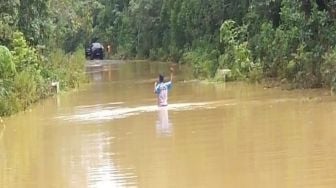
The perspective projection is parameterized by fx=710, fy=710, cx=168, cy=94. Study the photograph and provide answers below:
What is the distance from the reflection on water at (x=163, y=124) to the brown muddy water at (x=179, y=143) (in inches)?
0.9

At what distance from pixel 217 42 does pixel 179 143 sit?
986 inches

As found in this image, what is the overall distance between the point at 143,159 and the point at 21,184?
6.96ft

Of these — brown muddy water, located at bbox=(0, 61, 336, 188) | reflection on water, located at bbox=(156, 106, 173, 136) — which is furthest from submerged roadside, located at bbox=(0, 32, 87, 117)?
reflection on water, located at bbox=(156, 106, 173, 136)

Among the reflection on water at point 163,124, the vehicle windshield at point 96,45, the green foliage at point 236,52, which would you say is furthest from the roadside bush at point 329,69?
the vehicle windshield at point 96,45

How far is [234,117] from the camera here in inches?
636

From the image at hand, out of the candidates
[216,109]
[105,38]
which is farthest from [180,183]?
[105,38]

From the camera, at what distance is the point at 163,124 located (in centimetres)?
1577

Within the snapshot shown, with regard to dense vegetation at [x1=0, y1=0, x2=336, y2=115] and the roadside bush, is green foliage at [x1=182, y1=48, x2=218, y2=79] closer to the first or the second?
dense vegetation at [x1=0, y1=0, x2=336, y2=115]

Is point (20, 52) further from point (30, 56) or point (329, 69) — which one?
point (329, 69)

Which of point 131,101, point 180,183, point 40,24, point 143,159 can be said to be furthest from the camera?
point 40,24

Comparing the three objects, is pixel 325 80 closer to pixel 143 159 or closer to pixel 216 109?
pixel 216 109

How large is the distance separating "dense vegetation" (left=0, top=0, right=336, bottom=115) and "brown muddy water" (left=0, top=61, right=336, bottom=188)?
1233 millimetres

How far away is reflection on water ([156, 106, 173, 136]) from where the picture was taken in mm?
14373

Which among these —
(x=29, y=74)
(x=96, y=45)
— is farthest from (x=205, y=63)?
(x=96, y=45)
